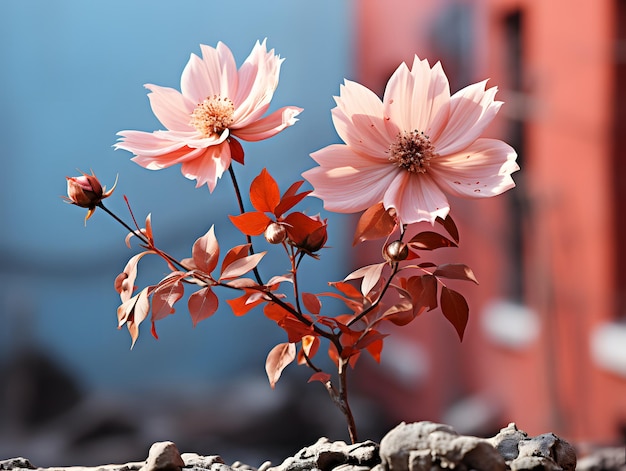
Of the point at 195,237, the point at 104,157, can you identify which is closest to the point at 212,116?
the point at 195,237

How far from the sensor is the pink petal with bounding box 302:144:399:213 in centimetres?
48

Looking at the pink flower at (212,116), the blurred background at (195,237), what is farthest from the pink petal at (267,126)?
the blurred background at (195,237)

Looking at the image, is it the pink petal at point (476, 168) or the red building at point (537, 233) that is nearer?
the pink petal at point (476, 168)

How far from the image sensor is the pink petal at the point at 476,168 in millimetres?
473

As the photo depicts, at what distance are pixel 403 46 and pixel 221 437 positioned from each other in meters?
2.08

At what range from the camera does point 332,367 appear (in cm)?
384

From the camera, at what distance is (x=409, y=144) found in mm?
490

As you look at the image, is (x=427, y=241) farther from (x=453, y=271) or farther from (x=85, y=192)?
(x=85, y=192)

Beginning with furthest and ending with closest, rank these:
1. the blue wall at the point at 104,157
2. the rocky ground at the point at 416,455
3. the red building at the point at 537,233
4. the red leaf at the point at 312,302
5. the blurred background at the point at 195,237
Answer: the blue wall at the point at 104,157
the blurred background at the point at 195,237
the red building at the point at 537,233
the red leaf at the point at 312,302
the rocky ground at the point at 416,455

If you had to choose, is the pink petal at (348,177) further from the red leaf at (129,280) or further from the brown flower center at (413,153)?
the red leaf at (129,280)

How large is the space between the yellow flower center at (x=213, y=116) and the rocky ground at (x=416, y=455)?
0.20m

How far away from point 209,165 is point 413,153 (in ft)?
0.42

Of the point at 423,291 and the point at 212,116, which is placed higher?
the point at 212,116

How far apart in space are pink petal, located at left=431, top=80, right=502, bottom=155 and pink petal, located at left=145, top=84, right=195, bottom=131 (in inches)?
6.7
